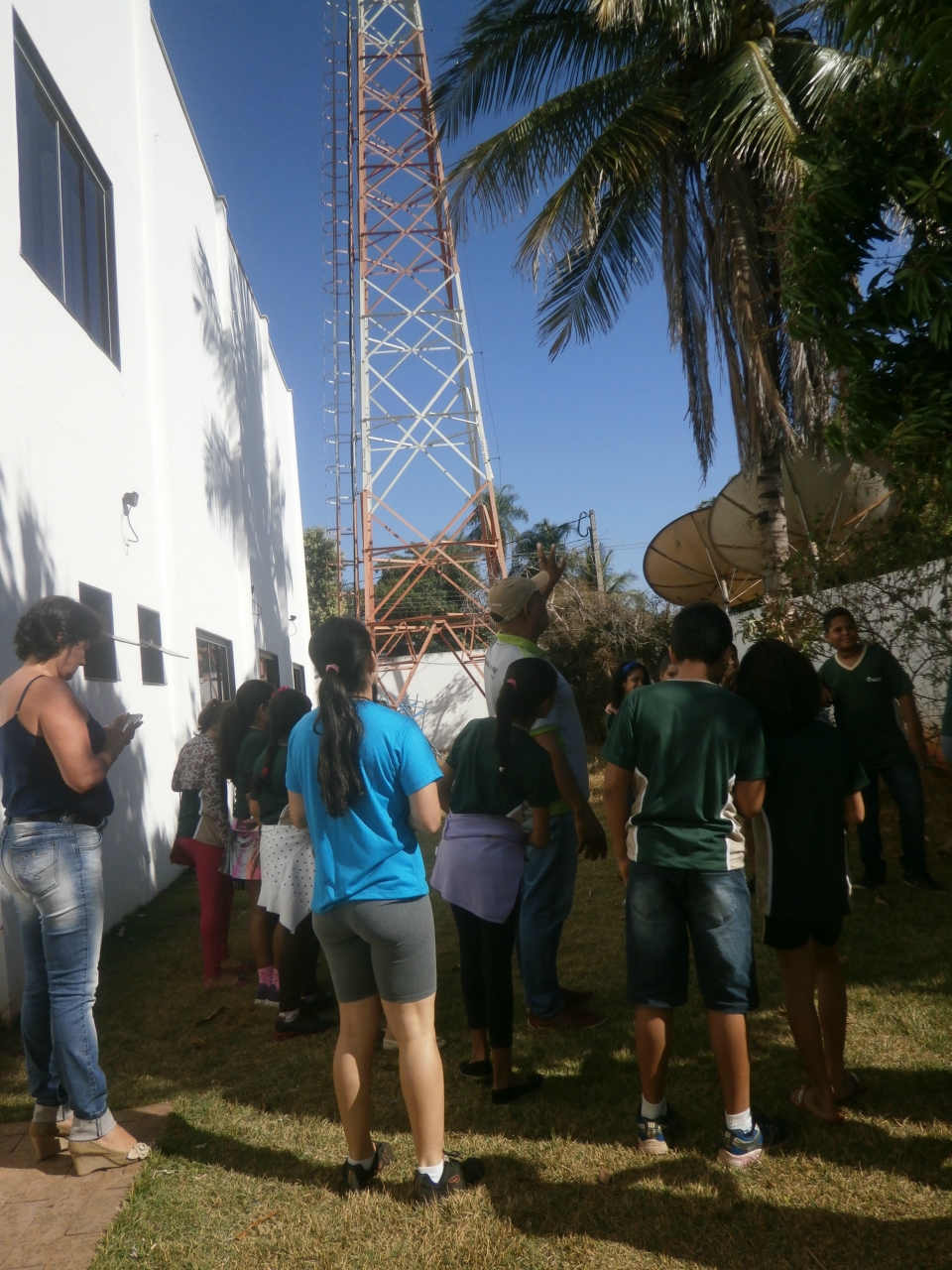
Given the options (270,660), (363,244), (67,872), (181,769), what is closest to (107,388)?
(181,769)

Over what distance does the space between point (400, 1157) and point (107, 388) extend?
6.82m

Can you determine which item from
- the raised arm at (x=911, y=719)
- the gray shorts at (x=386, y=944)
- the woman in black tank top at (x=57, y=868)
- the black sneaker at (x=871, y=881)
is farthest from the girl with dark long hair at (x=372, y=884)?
the raised arm at (x=911, y=719)

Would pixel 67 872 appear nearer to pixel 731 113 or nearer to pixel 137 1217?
pixel 137 1217

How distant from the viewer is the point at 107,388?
8.12m

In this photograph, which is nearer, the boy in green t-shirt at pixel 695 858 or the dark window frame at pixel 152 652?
the boy in green t-shirt at pixel 695 858

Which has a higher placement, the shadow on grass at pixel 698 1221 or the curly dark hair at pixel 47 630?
the curly dark hair at pixel 47 630

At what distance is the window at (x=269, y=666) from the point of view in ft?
49.0

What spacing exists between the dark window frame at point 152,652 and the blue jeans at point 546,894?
5.36m

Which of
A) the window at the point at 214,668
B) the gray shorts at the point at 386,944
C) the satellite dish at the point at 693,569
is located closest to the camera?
the gray shorts at the point at 386,944

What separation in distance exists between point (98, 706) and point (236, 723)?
2.48 meters

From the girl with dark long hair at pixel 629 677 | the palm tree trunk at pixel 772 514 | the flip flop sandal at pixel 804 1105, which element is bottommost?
the flip flop sandal at pixel 804 1105

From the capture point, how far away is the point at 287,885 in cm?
476

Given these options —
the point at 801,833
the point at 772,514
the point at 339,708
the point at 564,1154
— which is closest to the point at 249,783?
the point at 339,708

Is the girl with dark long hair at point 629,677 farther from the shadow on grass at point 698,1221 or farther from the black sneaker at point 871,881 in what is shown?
the shadow on grass at point 698,1221
